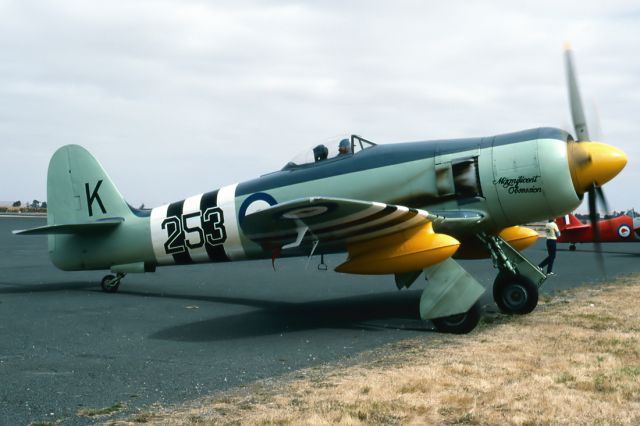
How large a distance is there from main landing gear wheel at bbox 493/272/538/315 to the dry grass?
4.58 feet

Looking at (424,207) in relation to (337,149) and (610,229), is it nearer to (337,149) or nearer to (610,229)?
(337,149)

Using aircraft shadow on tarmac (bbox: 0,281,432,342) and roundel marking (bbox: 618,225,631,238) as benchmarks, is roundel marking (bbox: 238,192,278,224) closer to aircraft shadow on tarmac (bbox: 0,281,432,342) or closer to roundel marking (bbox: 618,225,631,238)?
aircraft shadow on tarmac (bbox: 0,281,432,342)

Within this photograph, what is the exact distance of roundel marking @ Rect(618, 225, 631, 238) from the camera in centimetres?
2397

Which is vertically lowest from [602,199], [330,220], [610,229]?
[610,229]

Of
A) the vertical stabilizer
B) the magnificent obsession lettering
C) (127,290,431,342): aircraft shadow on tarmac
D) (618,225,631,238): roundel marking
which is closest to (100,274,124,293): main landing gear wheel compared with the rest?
the vertical stabilizer

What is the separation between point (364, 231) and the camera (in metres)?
7.73

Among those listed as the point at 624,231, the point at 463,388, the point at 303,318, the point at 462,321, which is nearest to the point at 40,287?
the point at 303,318

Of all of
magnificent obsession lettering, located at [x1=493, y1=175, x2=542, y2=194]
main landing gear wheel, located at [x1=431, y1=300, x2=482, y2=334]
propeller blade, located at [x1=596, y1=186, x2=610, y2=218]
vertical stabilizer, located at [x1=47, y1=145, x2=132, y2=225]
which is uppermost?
vertical stabilizer, located at [x1=47, y1=145, x2=132, y2=225]

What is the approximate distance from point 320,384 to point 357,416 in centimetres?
101

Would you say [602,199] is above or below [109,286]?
above

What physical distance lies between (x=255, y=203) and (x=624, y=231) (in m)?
19.7

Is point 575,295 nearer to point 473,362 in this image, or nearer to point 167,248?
point 473,362

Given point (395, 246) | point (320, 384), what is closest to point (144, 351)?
point (320, 384)

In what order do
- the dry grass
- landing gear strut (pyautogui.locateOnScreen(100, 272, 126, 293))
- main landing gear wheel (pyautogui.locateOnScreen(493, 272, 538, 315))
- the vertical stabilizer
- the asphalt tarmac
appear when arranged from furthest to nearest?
the vertical stabilizer
landing gear strut (pyautogui.locateOnScreen(100, 272, 126, 293))
main landing gear wheel (pyautogui.locateOnScreen(493, 272, 538, 315))
the asphalt tarmac
the dry grass
